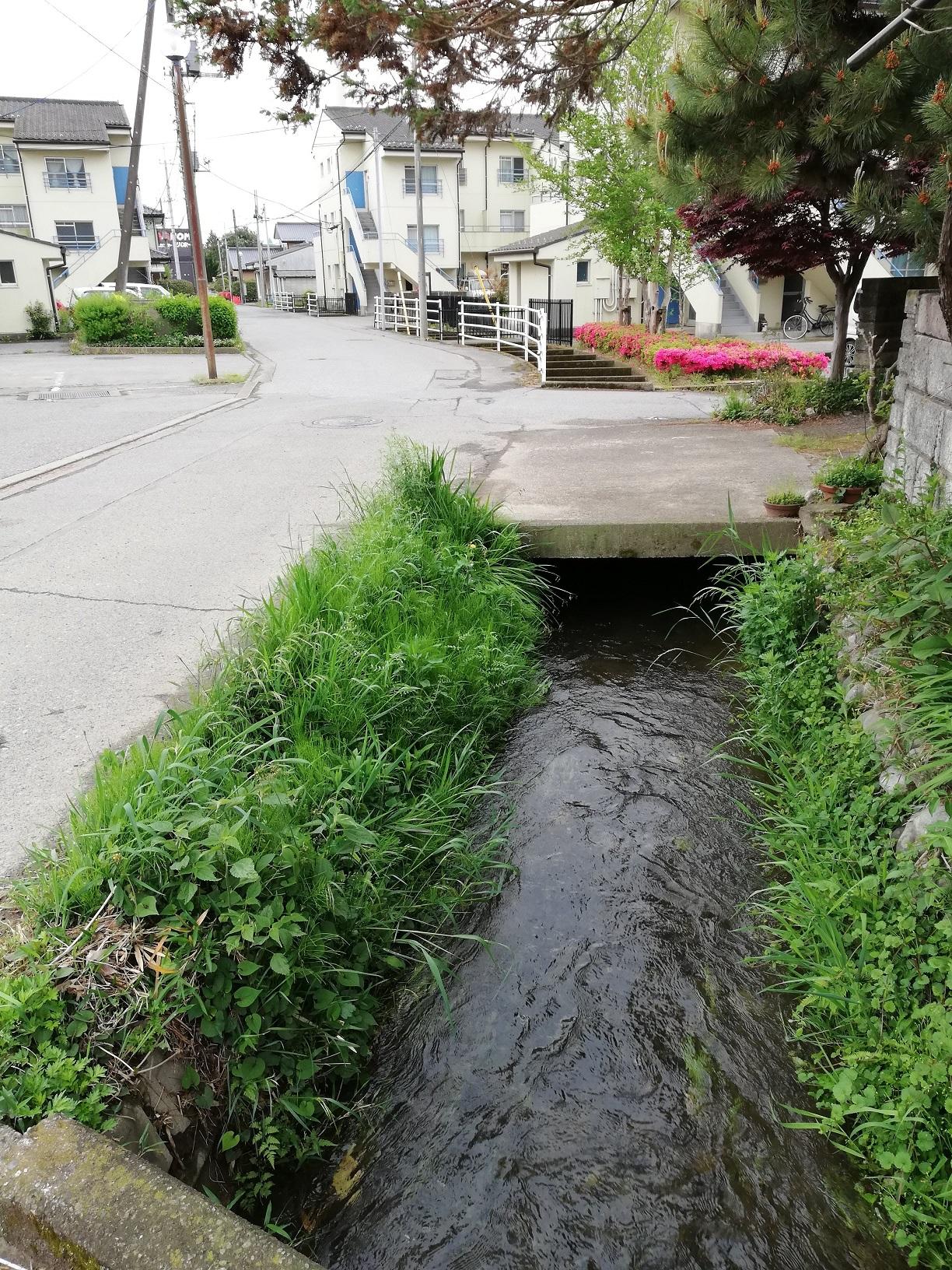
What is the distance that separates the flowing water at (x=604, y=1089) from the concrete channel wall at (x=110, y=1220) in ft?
2.56

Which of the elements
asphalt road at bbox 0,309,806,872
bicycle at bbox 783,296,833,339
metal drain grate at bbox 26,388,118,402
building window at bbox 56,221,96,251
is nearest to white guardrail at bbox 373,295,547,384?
asphalt road at bbox 0,309,806,872

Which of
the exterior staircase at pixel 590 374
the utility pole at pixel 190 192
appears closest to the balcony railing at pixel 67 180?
the utility pole at pixel 190 192

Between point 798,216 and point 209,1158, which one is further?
point 798,216

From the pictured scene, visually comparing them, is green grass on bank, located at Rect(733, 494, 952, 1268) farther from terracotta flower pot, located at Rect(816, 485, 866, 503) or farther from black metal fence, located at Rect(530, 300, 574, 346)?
black metal fence, located at Rect(530, 300, 574, 346)

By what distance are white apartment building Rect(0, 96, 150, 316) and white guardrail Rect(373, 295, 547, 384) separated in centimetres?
1311

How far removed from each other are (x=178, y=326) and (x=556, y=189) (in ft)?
37.2

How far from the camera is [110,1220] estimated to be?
172 cm

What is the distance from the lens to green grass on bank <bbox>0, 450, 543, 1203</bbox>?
7.33 ft

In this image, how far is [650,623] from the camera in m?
6.78

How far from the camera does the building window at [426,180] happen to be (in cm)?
4216

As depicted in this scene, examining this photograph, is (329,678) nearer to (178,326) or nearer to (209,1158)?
(209,1158)

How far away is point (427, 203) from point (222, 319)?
23040 mm

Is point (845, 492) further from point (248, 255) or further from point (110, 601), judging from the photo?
point (248, 255)

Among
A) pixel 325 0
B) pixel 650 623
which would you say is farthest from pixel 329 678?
pixel 325 0
